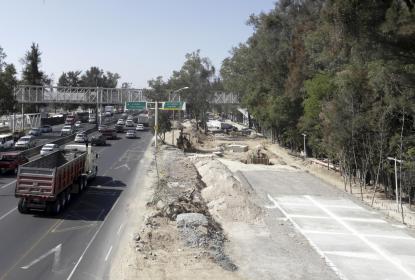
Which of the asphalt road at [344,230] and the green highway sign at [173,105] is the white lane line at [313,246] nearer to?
the asphalt road at [344,230]

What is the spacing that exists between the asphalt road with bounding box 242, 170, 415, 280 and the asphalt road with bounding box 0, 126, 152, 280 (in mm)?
7994

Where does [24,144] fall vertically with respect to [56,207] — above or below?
above

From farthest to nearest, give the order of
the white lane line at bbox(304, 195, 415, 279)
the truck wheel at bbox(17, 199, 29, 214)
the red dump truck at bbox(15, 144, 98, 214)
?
1. the truck wheel at bbox(17, 199, 29, 214)
2. the red dump truck at bbox(15, 144, 98, 214)
3. the white lane line at bbox(304, 195, 415, 279)

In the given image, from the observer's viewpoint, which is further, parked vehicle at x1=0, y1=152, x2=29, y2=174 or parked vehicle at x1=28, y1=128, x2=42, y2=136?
parked vehicle at x1=28, y1=128, x2=42, y2=136

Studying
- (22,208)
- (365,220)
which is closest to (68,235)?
(22,208)

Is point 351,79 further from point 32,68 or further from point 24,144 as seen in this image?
point 32,68

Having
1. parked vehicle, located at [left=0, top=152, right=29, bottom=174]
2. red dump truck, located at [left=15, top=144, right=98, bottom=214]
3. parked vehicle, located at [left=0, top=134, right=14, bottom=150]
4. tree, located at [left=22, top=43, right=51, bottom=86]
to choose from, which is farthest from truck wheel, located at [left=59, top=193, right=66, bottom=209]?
tree, located at [left=22, top=43, right=51, bottom=86]

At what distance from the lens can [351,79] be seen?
3438 cm

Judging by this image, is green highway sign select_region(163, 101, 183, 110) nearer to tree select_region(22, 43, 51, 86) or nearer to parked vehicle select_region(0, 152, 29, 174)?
parked vehicle select_region(0, 152, 29, 174)

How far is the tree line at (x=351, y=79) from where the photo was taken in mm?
22906

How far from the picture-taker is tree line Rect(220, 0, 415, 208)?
75.2 ft

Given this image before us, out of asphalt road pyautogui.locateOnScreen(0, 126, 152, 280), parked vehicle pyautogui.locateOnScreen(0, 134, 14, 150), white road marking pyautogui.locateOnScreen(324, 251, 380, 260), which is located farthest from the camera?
parked vehicle pyautogui.locateOnScreen(0, 134, 14, 150)

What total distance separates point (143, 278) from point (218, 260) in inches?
129

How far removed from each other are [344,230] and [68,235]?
1276 cm
